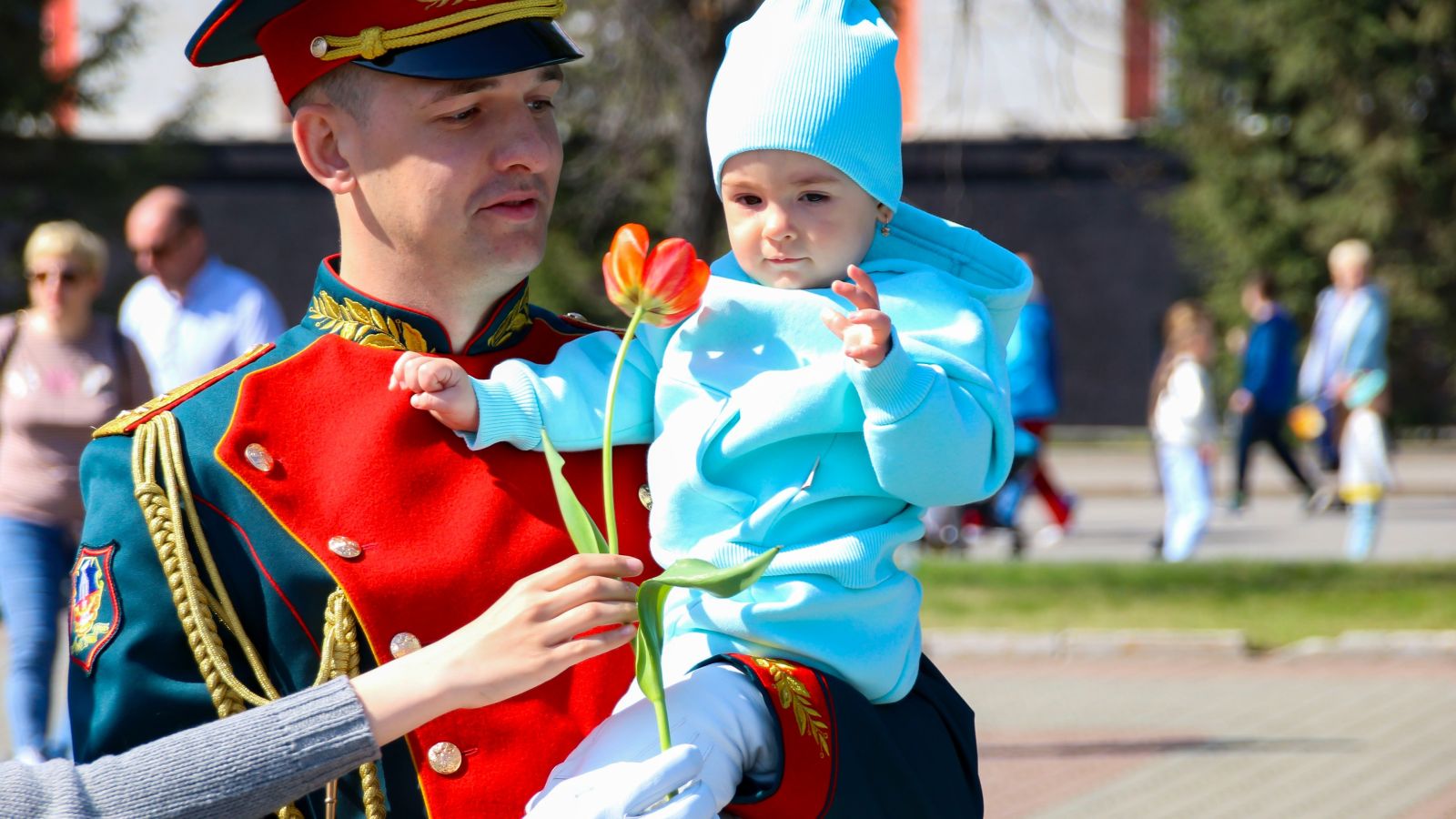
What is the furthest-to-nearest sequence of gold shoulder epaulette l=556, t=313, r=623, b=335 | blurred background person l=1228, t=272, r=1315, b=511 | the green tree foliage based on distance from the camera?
the green tree foliage, blurred background person l=1228, t=272, r=1315, b=511, gold shoulder epaulette l=556, t=313, r=623, b=335

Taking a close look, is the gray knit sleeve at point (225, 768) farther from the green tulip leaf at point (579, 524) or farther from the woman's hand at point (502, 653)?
the green tulip leaf at point (579, 524)

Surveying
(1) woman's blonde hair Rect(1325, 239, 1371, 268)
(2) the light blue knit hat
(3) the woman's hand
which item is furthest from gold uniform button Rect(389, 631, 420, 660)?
(1) woman's blonde hair Rect(1325, 239, 1371, 268)

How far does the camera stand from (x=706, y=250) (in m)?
10.2

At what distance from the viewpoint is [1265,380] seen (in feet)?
49.9

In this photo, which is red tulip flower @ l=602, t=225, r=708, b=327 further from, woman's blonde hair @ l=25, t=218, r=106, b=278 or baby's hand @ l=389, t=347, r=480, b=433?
woman's blonde hair @ l=25, t=218, r=106, b=278

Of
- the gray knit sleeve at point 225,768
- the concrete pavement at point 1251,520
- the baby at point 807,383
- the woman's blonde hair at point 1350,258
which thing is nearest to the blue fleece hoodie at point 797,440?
the baby at point 807,383

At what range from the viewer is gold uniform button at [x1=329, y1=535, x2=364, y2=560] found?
2096 mm

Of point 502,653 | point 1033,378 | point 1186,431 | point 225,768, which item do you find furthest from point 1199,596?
point 225,768

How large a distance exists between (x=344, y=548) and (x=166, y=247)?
16.7ft

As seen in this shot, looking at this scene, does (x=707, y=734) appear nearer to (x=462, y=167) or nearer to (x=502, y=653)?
(x=502, y=653)

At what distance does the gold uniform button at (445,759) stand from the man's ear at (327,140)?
2.32 feet

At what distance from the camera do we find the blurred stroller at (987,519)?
12.1m

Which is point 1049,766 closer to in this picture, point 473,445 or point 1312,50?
point 473,445

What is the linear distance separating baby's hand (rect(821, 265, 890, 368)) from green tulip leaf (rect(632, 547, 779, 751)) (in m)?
0.31
